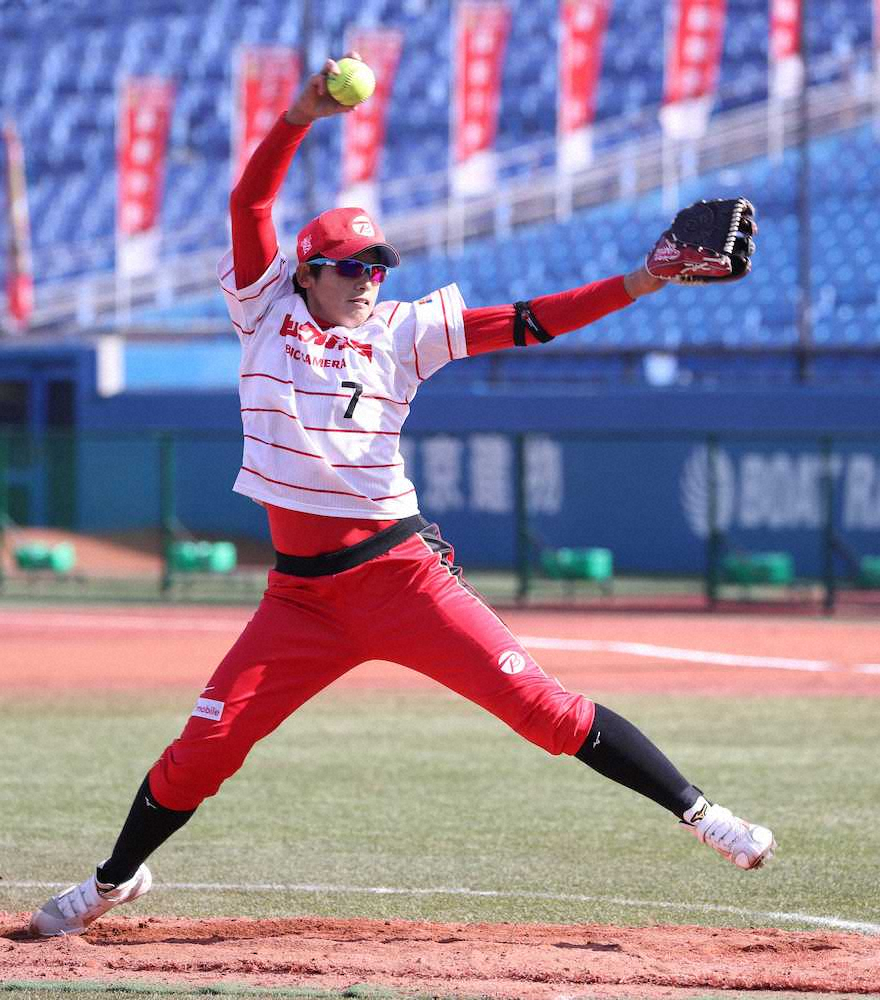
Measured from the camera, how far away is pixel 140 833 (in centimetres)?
513

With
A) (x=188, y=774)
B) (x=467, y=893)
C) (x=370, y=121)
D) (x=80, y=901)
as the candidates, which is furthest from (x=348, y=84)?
(x=370, y=121)

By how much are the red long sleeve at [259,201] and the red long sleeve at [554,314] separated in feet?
2.09

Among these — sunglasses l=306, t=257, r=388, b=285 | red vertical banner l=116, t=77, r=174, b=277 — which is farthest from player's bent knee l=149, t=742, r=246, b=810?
red vertical banner l=116, t=77, r=174, b=277

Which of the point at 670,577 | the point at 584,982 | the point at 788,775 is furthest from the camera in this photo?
the point at 670,577

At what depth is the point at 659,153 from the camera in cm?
2816

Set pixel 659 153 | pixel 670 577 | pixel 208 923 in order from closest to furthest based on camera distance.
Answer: pixel 208 923, pixel 670 577, pixel 659 153

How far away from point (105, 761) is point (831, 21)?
24.6 metres

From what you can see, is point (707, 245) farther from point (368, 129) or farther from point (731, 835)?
point (368, 129)

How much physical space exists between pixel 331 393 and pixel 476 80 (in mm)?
21787

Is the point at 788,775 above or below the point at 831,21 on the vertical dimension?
below

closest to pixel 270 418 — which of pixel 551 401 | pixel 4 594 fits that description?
pixel 4 594

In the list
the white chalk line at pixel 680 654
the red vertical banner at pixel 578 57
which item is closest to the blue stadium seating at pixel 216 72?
the red vertical banner at pixel 578 57

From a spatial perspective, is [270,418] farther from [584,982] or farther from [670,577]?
[670,577]

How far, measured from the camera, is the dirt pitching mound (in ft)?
15.2
